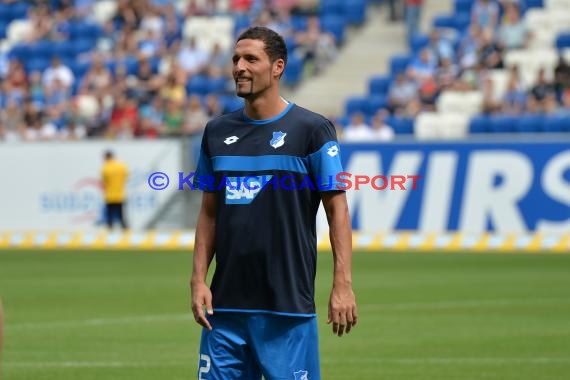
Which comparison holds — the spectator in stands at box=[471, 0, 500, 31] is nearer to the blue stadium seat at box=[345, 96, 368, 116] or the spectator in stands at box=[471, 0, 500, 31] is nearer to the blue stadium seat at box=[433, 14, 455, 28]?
the blue stadium seat at box=[433, 14, 455, 28]

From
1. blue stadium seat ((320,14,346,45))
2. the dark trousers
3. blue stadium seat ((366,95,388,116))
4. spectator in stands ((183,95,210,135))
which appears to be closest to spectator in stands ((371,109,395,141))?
blue stadium seat ((366,95,388,116))

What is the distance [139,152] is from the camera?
28.8 m

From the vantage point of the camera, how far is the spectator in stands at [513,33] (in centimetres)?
2941

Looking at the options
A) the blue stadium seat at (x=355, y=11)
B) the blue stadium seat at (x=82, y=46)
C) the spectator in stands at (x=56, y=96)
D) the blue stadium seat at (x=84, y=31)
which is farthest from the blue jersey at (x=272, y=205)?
the blue stadium seat at (x=84, y=31)

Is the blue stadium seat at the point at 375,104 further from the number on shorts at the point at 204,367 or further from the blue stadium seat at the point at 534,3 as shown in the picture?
the number on shorts at the point at 204,367

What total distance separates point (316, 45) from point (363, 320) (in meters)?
19.5

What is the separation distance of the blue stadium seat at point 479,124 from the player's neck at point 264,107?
20.6 m

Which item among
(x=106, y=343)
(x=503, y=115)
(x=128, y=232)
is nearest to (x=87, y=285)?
(x=106, y=343)

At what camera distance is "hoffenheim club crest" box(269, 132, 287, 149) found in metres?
6.47

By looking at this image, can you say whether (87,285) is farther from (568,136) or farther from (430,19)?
(430,19)

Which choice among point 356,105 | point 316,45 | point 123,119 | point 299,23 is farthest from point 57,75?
point 356,105

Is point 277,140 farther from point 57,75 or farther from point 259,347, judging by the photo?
point 57,75

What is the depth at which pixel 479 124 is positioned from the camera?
2691 centimetres

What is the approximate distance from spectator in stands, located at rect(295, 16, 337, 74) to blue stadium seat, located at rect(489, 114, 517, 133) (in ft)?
25.8
